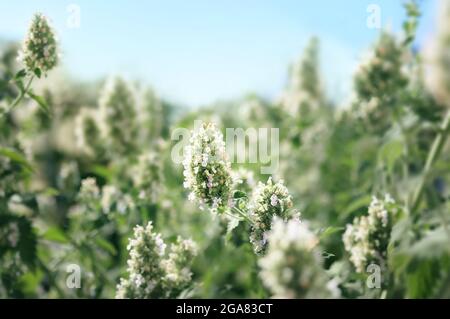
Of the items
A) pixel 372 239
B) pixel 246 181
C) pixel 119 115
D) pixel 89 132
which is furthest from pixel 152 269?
pixel 89 132

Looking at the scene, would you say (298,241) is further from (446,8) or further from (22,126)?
(446,8)

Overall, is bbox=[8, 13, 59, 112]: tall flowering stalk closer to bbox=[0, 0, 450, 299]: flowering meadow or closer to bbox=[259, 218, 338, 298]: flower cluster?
bbox=[0, 0, 450, 299]: flowering meadow

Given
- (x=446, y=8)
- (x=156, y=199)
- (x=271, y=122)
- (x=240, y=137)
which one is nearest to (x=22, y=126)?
(x=156, y=199)

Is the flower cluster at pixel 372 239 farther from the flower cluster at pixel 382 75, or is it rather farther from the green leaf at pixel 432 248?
the flower cluster at pixel 382 75

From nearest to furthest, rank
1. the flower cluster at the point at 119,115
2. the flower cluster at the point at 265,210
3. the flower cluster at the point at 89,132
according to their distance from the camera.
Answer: the flower cluster at the point at 265,210 < the flower cluster at the point at 119,115 < the flower cluster at the point at 89,132

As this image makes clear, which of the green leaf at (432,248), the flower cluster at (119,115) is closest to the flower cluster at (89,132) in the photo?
the flower cluster at (119,115)
